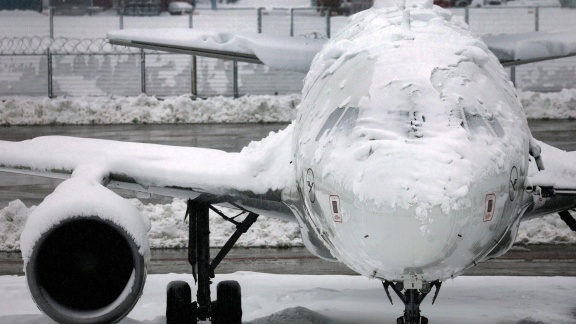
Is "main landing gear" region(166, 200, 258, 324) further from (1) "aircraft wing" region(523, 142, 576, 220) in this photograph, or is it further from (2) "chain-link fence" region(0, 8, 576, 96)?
(2) "chain-link fence" region(0, 8, 576, 96)

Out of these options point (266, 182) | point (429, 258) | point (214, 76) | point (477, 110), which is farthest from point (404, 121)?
point (214, 76)

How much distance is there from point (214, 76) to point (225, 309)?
29.2m

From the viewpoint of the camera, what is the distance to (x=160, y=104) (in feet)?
107

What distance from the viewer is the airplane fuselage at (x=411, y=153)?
6.79 meters

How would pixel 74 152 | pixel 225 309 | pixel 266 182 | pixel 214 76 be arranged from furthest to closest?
1. pixel 214 76
2. pixel 225 309
3. pixel 74 152
4. pixel 266 182

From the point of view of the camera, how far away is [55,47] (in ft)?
143

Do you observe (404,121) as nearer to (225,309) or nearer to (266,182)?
(266,182)

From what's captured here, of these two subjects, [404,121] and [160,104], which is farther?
[160,104]

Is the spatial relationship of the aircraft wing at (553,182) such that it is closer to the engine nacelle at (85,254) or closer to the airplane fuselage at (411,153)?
the airplane fuselage at (411,153)

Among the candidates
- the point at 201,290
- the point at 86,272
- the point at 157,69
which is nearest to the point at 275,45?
the point at 201,290

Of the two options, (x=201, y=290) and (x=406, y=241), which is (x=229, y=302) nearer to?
(x=201, y=290)

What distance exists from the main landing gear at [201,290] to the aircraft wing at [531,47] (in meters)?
3.22

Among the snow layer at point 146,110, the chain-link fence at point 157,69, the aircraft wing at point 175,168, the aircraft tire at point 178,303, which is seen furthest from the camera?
the chain-link fence at point 157,69

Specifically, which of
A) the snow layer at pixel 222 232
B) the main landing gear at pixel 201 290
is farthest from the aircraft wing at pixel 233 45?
the snow layer at pixel 222 232
